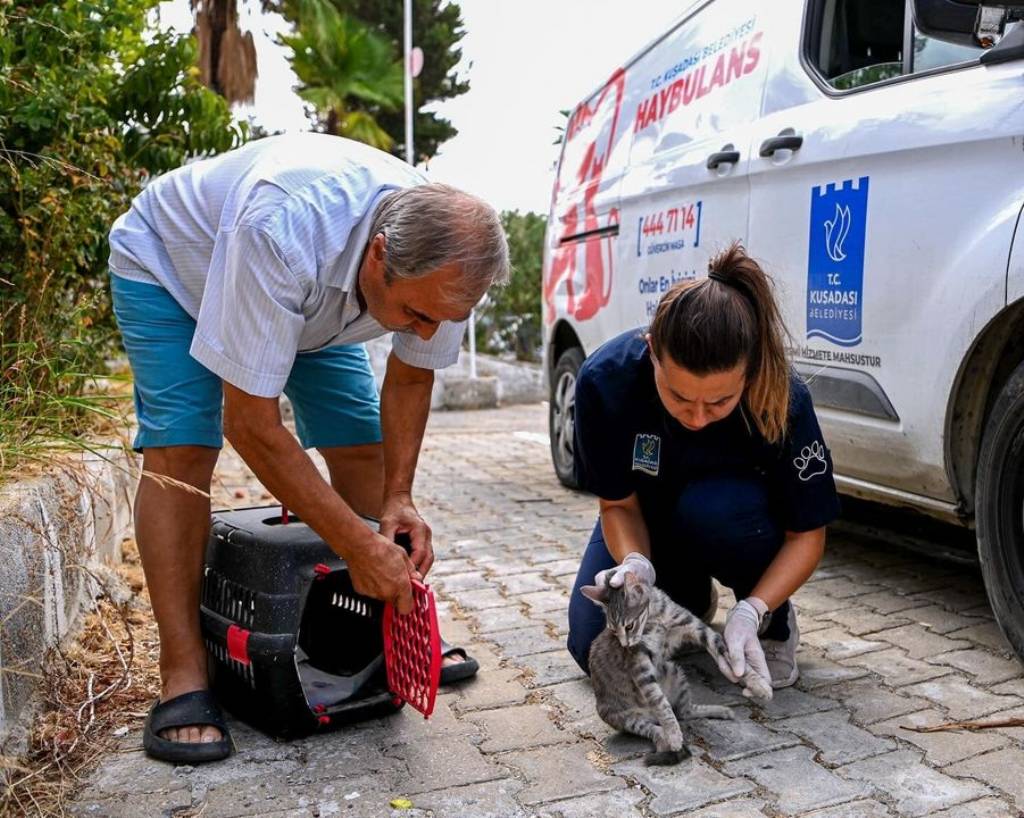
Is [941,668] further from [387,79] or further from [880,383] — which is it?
[387,79]

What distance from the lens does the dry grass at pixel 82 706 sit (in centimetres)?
210

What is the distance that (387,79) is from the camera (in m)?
22.1

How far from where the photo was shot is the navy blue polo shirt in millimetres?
2533

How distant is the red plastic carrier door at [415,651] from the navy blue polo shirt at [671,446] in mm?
591

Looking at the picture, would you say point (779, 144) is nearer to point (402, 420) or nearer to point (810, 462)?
point (810, 462)

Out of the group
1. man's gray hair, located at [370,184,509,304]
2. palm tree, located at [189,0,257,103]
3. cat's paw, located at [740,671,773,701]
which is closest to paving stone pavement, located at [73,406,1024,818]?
cat's paw, located at [740,671,773,701]

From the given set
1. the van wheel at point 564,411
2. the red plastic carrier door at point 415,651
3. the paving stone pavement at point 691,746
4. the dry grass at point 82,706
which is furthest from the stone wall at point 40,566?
the van wheel at point 564,411

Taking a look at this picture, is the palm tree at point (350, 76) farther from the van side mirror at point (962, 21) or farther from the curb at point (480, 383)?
the van side mirror at point (962, 21)

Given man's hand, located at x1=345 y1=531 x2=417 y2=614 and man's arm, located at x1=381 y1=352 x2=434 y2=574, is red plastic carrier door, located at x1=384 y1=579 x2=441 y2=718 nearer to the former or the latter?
man's hand, located at x1=345 y1=531 x2=417 y2=614

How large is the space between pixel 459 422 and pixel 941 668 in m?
6.74

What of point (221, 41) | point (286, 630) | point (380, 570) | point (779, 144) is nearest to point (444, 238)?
point (380, 570)

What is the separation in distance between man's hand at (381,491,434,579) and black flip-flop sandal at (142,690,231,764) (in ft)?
1.82

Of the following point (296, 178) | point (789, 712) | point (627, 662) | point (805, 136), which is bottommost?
point (789, 712)

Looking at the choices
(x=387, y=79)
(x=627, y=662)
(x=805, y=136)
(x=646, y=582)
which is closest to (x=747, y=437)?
(x=646, y=582)
